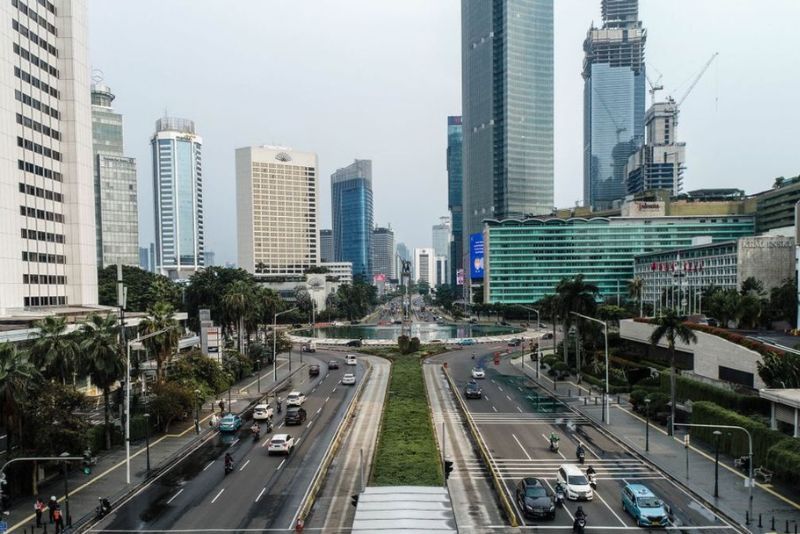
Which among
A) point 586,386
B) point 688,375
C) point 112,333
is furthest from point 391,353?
point 112,333

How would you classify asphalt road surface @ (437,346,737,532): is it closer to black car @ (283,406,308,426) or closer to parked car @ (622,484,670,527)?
parked car @ (622,484,670,527)

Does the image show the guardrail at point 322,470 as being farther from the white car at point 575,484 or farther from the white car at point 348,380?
the white car at point 575,484

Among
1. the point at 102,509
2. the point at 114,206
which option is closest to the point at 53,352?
the point at 102,509

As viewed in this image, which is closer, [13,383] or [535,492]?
[535,492]

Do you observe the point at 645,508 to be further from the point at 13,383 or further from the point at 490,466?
the point at 13,383

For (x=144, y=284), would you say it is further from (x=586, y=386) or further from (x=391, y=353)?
(x=586, y=386)

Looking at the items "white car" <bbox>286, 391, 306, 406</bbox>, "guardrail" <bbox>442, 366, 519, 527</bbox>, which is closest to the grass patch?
"guardrail" <bbox>442, 366, 519, 527</bbox>

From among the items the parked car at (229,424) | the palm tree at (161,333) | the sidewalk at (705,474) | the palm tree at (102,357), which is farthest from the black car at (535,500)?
the palm tree at (161,333)
